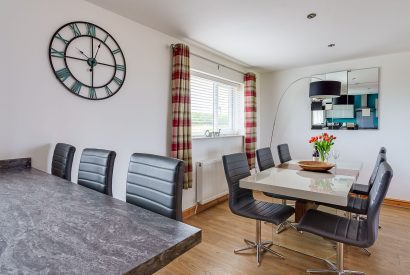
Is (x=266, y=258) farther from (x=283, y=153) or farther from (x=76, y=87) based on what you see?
(x=76, y=87)

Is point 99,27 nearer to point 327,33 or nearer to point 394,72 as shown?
point 327,33

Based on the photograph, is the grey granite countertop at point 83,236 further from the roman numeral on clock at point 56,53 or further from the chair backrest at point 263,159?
the chair backrest at point 263,159

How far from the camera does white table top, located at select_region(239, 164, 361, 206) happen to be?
1.69m

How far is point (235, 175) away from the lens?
2.25 metres

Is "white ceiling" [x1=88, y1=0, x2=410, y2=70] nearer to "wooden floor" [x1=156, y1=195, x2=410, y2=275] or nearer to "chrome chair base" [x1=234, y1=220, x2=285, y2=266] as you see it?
"chrome chair base" [x1=234, y1=220, x2=285, y2=266]

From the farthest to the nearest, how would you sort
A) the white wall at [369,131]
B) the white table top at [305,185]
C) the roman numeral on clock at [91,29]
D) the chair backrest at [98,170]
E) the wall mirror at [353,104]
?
the wall mirror at [353,104] → the white wall at [369,131] → the roman numeral on clock at [91,29] → the white table top at [305,185] → the chair backrest at [98,170]

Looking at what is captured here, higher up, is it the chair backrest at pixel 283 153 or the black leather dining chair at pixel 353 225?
the chair backrest at pixel 283 153

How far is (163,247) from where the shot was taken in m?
0.68

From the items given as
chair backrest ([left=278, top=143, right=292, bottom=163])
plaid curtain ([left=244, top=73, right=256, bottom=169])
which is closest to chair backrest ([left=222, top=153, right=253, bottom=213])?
chair backrest ([left=278, top=143, right=292, bottom=163])

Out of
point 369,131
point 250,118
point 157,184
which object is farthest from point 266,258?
point 369,131

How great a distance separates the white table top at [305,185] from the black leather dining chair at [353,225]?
0.17 meters

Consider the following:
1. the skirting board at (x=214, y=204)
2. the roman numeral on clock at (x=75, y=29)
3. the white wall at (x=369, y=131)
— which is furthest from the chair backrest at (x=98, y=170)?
the white wall at (x=369, y=131)

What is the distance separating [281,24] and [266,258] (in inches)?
94.2

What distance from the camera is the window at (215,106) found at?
11.4 ft
